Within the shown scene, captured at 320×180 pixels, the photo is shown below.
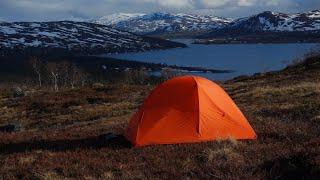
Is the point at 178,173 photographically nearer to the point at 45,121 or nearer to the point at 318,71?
the point at 45,121

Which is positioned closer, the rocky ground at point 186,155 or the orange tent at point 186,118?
the rocky ground at point 186,155

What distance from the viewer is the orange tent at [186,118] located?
16172 millimetres

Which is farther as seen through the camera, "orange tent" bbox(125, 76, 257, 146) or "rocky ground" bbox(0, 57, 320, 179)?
"orange tent" bbox(125, 76, 257, 146)

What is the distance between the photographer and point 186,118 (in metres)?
16.4

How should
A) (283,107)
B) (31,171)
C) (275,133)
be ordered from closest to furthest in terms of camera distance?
(31,171)
(275,133)
(283,107)

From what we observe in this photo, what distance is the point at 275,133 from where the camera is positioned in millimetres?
16406

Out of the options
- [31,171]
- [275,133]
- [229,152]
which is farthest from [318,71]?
[31,171]

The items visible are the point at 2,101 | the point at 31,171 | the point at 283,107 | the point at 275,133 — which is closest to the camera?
the point at 31,171

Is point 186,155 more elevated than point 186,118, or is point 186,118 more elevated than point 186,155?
point 186,118

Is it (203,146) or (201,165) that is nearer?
(201,165)

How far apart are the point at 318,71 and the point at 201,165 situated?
31690mm

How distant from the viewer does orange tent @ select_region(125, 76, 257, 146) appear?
16.2 meters

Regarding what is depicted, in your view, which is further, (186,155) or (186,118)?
(186,118)

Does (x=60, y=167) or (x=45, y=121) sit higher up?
(x=60, y=167)
